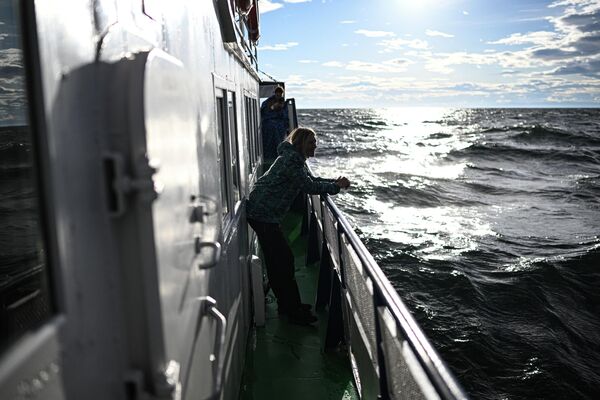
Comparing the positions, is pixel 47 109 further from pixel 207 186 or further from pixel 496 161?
pixel 496 161

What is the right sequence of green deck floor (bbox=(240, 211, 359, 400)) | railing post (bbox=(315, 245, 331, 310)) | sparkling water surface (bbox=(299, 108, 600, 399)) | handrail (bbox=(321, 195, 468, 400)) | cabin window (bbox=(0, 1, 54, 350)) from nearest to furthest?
handrail (bbox=(321, 195, 468, 400)), cabin window (bbox=(0, 1, 54, 350)), green deck floor (bbox=(240, 211, 359, 400)), railing post (bbox=(315, 245, 331, 310)), sparkling water surface (bbox=(299, 108, 600, 399))

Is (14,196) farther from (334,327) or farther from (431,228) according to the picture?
(431,228)

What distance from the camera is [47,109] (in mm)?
1016

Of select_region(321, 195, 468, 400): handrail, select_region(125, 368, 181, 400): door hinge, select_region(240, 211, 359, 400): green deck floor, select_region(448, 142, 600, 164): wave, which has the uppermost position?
select_region(125, 368, 181, 400): door hinge

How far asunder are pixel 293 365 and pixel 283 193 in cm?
165

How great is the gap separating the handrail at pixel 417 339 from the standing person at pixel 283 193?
4.86ft

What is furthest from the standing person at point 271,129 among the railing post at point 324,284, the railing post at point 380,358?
the railing post at point 380,358

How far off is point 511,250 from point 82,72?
14809mm

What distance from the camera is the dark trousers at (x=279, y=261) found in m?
5.05

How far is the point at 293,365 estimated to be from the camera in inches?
180

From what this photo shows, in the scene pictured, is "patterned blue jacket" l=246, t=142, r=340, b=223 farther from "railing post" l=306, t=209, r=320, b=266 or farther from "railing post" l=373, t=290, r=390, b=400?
"railing post" l=306, t=209, r=320, b=266

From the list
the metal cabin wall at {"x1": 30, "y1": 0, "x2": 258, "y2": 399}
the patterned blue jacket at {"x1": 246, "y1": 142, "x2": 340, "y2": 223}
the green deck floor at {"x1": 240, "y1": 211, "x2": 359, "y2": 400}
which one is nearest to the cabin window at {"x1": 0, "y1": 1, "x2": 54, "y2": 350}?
the metal cabin wall at {"x1": 30, "y1": 0, "x2": 258, "y2": 399}

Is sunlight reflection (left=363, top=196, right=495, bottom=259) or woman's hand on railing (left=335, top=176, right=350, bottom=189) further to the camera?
sunlight reflection (left=363, top=196, right=495, bottom=259)

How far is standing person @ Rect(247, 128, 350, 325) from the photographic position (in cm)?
483
